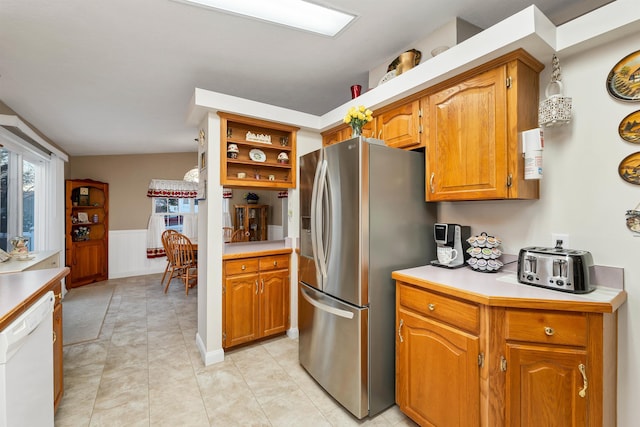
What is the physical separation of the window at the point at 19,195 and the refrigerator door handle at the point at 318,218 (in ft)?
11.2

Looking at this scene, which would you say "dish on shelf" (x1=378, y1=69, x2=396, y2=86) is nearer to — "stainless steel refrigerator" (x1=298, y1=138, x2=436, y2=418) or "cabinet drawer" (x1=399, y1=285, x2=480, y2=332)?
"stainless steel refrigerator" (x1=298, y1=138, x2=436, y2=418)

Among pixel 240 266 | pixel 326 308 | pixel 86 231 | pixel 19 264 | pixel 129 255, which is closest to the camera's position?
pixel 326 308

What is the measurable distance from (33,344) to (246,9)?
203 cm

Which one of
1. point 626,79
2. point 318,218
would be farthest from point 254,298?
point 626,79

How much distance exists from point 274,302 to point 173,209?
13.8 ft

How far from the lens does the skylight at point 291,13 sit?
1706 mm

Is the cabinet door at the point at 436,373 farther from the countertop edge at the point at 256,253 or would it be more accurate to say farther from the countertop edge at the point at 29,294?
the countertop edge at the point at 29,294

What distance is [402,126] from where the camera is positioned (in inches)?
84.8

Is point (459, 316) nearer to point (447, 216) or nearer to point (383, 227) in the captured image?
point (383, 227)

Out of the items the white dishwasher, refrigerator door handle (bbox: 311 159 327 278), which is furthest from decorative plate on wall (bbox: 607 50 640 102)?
the white dishwasher

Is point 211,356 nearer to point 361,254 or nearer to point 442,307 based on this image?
point 361,254

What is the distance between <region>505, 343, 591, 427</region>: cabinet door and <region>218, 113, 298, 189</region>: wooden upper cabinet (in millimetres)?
2238

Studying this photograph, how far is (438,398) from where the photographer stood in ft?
5.06

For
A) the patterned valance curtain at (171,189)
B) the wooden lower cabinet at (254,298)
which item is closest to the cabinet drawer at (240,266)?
the wooden lower cabinet at (254,298)
